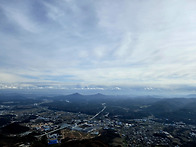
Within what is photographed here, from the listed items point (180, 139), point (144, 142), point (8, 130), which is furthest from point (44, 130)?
point (180, 139)

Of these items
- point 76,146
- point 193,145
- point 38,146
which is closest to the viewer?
point 76,146

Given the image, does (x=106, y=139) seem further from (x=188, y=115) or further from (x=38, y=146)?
(x=188, y=115)

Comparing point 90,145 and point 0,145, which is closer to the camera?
point 90,145

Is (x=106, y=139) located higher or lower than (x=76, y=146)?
lower

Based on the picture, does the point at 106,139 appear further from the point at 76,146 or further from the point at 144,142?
the point at 76,146

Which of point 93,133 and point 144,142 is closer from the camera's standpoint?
point 144,142

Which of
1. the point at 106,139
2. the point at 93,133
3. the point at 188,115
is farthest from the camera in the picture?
the point at 188,115

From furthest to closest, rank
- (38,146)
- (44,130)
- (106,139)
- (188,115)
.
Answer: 1. (188,115)
2. (44,130)
3. (106,139)
4. (38,146)

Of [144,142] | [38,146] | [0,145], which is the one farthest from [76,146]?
[144,142]

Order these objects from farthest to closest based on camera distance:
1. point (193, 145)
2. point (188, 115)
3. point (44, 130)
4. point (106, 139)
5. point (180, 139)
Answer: point (188, 115) → point (44, 130) → point (180, 139) → point (106, 139) → point (193, 145)
